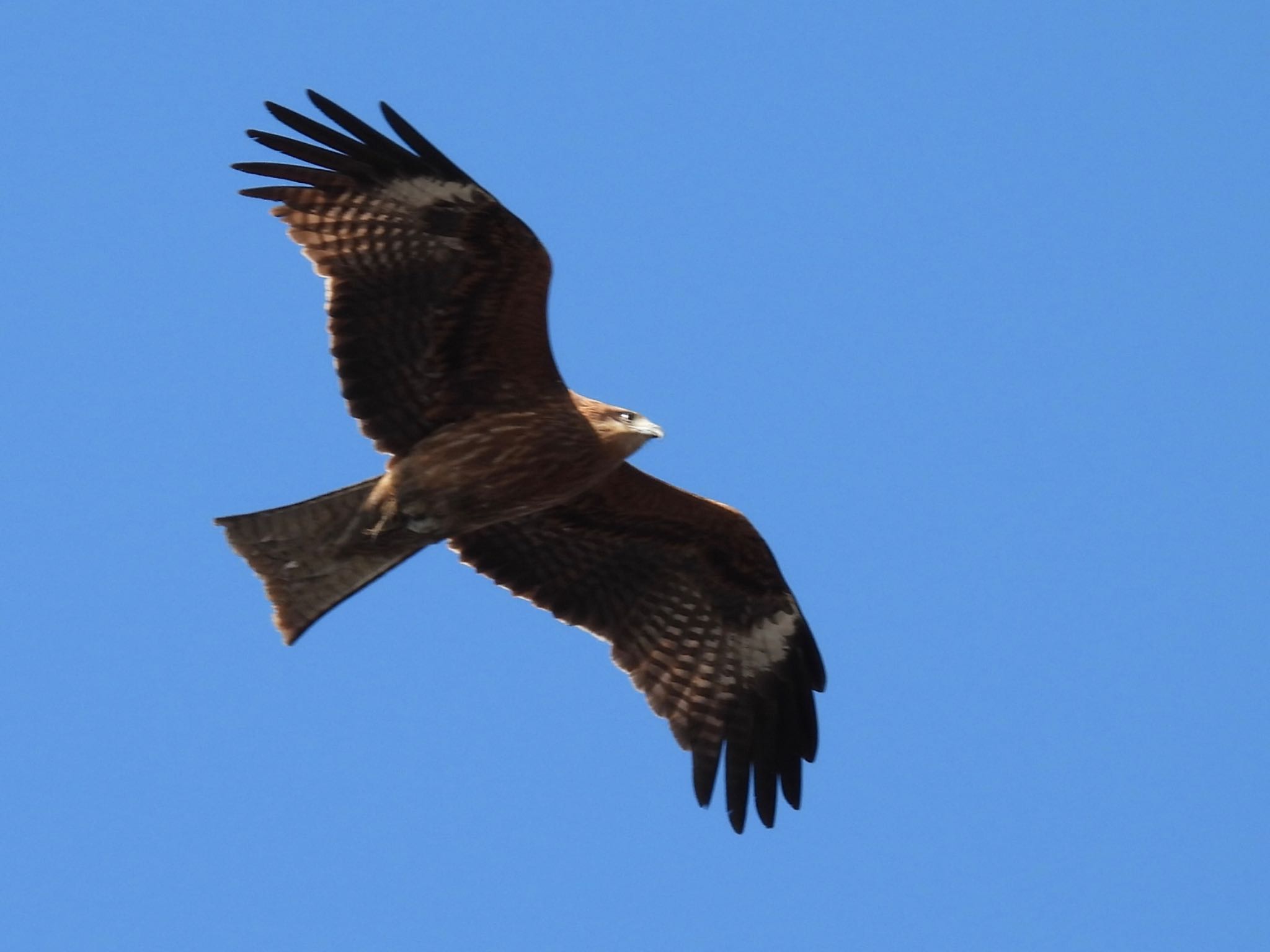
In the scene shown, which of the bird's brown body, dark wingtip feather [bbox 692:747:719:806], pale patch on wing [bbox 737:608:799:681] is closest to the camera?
the bird's brown body

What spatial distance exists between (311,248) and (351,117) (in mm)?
732

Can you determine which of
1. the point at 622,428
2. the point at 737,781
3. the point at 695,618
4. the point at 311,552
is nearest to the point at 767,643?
the point at 695,618

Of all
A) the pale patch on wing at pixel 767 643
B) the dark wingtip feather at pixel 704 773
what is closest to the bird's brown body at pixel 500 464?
the pale patch on wing at pixel 767 643

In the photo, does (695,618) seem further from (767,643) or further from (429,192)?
(429,192)

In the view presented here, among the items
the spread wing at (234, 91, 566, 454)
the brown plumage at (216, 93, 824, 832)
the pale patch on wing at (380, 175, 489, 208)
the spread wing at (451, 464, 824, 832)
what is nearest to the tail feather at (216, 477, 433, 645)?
the brown plumage at (216, 93, 824, 832)

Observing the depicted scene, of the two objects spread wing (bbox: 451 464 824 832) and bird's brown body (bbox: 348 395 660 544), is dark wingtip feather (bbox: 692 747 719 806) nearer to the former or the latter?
spread wing (bbox: 451 464 824 832)

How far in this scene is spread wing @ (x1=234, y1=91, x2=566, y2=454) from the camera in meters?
9.97

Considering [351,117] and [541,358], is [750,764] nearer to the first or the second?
[541,358]

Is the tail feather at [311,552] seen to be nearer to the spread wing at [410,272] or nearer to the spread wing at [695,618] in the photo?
the spread wing at [410,272]

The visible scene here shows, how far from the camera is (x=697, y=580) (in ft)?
38.2

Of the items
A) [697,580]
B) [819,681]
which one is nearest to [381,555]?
[697,580]

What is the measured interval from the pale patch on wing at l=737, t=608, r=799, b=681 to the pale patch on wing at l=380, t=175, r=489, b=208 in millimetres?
3375

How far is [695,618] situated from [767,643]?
1.53ft

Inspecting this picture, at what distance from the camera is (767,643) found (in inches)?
462
